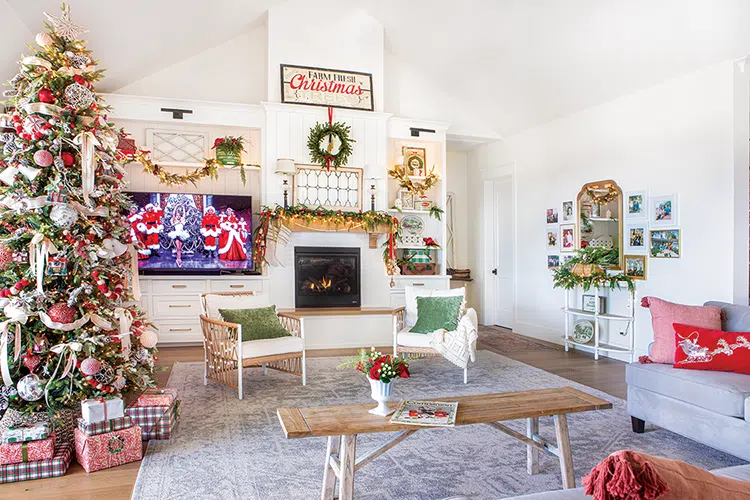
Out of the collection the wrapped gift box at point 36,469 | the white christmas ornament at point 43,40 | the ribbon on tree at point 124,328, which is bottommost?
the wrapped gift box at point 36,469

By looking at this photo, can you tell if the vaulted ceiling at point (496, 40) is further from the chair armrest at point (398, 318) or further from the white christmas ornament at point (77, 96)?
the chair armrest at point (398, 318)

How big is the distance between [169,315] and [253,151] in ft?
7.81

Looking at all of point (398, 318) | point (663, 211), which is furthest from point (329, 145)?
point (663, 211)

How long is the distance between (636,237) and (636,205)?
13.4 inches

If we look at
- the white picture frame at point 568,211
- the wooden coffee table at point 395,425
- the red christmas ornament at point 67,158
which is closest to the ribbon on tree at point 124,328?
the red christmas ornament at point 67,158

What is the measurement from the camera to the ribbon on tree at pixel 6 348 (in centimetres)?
290

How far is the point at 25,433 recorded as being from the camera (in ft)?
9.07

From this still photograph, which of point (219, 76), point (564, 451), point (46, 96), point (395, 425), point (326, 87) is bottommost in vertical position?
point (564, 451)

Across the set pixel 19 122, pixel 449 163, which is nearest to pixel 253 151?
pixel 449 163

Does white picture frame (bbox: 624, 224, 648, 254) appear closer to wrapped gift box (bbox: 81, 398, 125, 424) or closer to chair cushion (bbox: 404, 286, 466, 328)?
chair cushion (bbox: 404, 286, 466, 328)

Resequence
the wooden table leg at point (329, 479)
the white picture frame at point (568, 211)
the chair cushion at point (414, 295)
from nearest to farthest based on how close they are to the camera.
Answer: the wooden table leg at point (329, 479) < the chair cushion at point (414, 295) < the white picture frame at point (568, 211)

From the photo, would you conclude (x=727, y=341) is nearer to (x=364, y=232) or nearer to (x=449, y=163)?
(x=364, y=232)

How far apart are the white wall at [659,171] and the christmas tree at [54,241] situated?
492 cm

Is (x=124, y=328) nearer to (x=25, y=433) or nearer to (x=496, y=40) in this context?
(x=25, y=433)
